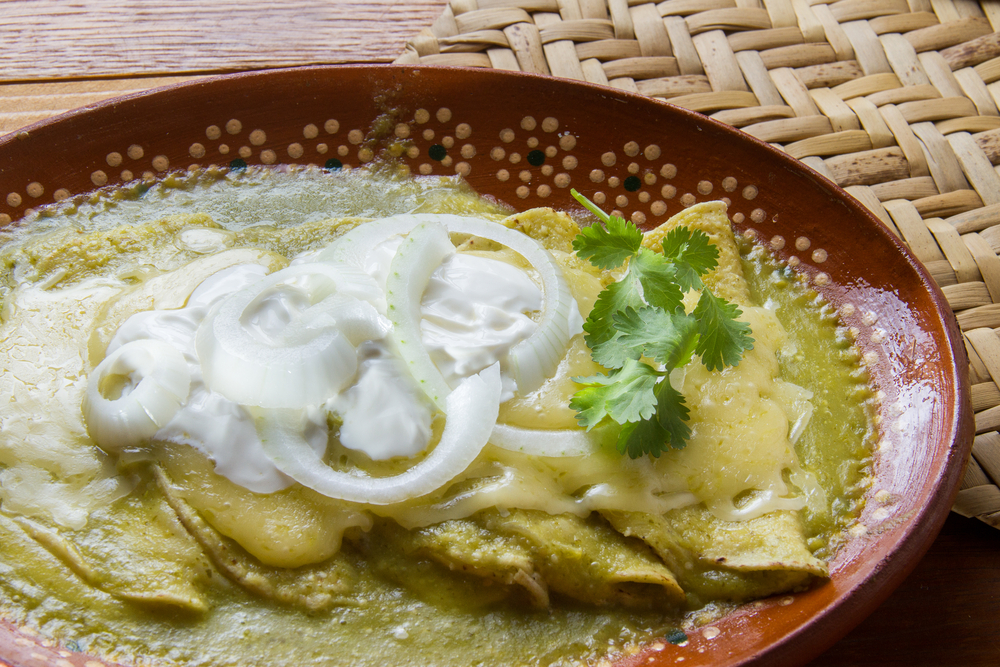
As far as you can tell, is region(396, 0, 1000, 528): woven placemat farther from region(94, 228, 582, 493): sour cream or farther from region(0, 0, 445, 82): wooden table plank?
region(94, 228, 582, 493): sour cream

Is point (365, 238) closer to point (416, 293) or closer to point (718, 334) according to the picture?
point (416, 293)

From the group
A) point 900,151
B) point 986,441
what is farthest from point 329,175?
point 986,441

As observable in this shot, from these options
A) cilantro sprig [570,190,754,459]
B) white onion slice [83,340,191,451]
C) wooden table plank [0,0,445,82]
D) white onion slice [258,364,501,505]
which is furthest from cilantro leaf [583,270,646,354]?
wooden table plank [0,0,445,82]

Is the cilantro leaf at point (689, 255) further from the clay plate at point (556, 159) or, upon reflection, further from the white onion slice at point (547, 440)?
the clay plate at point (556, 159)

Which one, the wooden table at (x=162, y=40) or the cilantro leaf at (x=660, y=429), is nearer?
the cilantro leaf at (x=660, y=429)

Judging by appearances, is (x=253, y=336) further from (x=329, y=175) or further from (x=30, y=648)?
(x=329, y=175)

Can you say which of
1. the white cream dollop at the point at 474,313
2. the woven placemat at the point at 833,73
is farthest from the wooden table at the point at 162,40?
the white cream dollop at the point at 474,313
